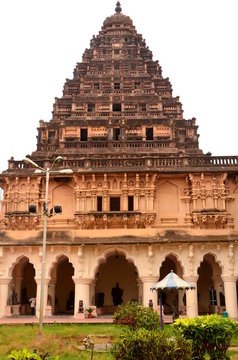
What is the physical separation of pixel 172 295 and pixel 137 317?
14350mm

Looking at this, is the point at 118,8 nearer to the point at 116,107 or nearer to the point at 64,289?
the point at 116,107

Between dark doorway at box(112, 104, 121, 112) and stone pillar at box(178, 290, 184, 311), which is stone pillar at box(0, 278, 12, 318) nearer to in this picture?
stone pillar at box(178, 290, 184, 311)

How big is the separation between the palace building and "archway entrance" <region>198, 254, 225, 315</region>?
0.24 feet

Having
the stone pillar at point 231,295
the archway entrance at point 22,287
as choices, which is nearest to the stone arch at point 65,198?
the archway entrance at point 22,287

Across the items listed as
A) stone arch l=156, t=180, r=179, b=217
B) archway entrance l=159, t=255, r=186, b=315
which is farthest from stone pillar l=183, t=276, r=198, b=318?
stone arch l=156, t=180, r=179, b=217

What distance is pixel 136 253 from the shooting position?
1043 inches

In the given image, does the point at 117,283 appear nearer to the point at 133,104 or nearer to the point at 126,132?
the point at 126,132

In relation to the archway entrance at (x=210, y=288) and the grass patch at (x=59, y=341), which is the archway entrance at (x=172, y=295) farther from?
the grass patch at (x=59, y=341)

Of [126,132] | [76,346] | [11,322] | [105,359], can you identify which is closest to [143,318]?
[76,346]

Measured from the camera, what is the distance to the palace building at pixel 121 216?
1033 inches

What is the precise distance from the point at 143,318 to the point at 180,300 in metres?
11.4

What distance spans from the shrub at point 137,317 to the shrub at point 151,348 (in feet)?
23.2

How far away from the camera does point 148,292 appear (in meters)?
25.7

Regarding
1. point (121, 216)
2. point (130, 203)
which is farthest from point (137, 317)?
point (130, 203)
